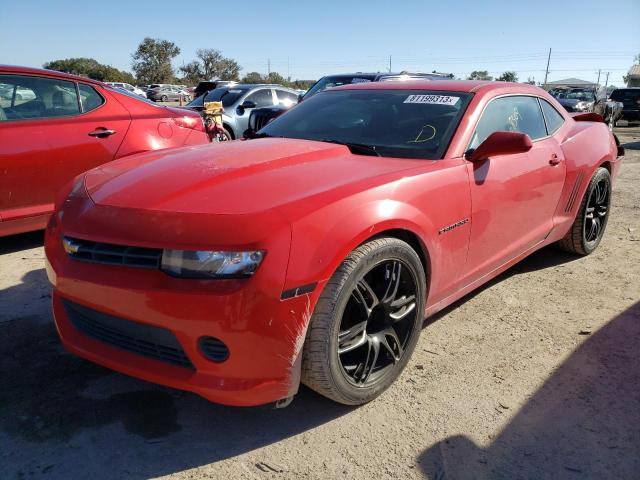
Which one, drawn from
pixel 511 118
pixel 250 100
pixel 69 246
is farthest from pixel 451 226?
pixel 250 100

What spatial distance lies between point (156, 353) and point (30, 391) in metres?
0.83

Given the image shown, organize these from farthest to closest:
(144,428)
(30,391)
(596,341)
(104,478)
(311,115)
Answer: (311,115)
(596,341)
(30,391)
(144,428)
(104,478)

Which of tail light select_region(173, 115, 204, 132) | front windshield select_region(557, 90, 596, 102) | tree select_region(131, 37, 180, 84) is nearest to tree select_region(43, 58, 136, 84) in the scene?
tree select_region(131, 37, 180, 84)

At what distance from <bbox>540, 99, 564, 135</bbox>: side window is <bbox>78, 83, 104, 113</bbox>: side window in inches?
142

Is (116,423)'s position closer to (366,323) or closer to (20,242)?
(366,323)

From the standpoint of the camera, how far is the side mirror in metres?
2.70

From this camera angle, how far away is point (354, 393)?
2221 mm

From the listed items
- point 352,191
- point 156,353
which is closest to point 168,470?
point 156,353

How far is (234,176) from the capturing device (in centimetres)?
233

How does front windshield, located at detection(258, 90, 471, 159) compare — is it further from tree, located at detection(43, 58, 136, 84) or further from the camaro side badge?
tree, located at detection(43, 58, 136, 84)

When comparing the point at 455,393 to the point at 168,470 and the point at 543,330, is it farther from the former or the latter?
the point at 168,470

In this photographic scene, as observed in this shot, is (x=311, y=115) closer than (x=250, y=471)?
No

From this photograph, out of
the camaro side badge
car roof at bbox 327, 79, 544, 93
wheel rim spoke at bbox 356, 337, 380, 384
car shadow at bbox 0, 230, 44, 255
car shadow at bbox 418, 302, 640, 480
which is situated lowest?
car shadow at bbox 418, 302, 640, 480

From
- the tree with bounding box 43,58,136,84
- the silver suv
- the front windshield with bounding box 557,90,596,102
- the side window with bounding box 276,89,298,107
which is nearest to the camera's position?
the silver suv
